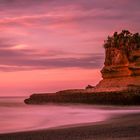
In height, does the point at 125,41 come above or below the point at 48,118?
above

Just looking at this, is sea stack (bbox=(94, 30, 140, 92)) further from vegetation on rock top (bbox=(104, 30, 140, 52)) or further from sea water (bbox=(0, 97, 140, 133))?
sea water (bbox=(0, 97, 140, 133))

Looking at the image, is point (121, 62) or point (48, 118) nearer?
point (48, 118)

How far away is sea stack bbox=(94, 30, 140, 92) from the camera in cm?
7081

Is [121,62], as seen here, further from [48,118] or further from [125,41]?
[48,118]

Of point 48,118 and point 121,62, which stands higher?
point 121,62

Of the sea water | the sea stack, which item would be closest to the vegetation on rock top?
the sea stack

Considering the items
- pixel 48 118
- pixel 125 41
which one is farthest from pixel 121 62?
Answer: pixel 48 118

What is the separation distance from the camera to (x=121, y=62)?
72.9 m

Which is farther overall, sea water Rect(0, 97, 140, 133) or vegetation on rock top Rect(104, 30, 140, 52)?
vegetation on rock top Rect(104, 30, 140, 52)

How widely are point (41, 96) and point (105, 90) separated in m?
24.7

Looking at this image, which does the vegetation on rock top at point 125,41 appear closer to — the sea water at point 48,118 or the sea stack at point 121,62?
the sea stack at point 121,62

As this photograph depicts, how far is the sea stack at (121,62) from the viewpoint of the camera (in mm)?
70812

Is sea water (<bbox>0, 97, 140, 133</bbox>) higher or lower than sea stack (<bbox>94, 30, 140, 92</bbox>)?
lower

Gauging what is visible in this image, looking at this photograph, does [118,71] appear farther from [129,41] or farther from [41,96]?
[41,96]
